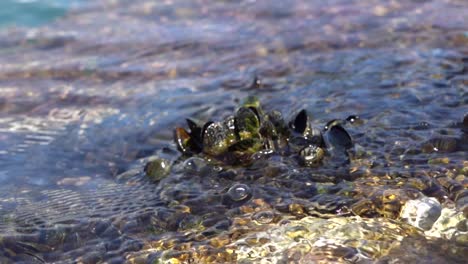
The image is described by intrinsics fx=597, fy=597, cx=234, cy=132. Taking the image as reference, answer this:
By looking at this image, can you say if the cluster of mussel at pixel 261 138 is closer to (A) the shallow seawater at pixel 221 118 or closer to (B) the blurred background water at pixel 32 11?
(A) the shallow seawater at pixel 221 118

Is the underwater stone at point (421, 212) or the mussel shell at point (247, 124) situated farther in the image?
the mussel shell at point (247, 124)

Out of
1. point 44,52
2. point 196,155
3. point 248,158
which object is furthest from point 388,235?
point 44,52

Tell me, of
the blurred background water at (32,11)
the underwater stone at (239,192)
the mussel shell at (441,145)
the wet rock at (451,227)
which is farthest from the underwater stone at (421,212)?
the blurred background water at (32,11)

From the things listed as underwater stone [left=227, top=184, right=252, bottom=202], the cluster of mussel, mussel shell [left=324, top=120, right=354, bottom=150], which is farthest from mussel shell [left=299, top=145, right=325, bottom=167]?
underwater stone [left=227, top=184, right=252, bottom=202]

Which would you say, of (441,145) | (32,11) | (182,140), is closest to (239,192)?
(182,140)

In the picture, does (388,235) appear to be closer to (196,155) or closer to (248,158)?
(248,158)

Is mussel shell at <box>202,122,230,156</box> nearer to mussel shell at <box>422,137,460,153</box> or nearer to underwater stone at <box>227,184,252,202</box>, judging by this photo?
underwater stone at <box>227,184,252,202</box>
